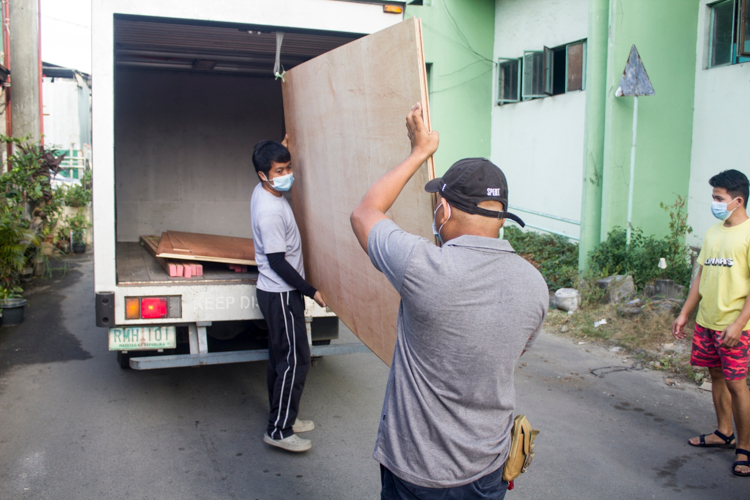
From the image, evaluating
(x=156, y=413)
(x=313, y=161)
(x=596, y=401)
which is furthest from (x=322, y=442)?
(x=596, y=401)

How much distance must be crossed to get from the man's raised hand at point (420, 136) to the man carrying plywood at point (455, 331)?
0.59 feet

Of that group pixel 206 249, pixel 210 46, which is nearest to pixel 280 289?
pixel 206 249

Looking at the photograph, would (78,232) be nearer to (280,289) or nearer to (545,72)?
(545,72)

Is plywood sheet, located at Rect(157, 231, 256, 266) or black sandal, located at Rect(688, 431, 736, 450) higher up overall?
plywood sheet, located at Rect(157, 231, 256, 266)

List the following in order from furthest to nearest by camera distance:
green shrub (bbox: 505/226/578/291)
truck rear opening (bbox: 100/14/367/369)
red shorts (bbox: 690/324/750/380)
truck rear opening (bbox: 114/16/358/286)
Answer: green shrub (bbox: 505/226/578/291), truck rear opening (bbox: 114/16/358/286), truck rear opening (bbox: 100/14/367/369), red shorts (bbox: 690/324/750/380)

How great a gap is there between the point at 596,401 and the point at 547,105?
755 cm

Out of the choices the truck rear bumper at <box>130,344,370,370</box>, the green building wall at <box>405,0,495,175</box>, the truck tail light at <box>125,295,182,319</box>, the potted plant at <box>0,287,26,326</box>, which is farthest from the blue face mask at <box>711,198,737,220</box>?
the green building wall at <box>405,0,495,175</box>

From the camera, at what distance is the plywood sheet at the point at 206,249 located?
14.6 ft

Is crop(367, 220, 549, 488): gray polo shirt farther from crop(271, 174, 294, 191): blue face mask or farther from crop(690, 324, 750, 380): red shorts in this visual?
crop(690, 324, 750, 380): red shorts

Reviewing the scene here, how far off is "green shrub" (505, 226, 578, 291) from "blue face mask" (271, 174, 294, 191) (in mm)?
5483

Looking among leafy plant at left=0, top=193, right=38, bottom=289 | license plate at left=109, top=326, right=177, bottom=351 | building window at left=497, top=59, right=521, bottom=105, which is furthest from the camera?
building window at left=497, top=59, right=521, bottom=105

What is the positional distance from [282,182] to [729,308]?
2789mm

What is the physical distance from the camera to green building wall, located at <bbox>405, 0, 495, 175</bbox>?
1349 cm

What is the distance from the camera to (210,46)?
5.39 m
